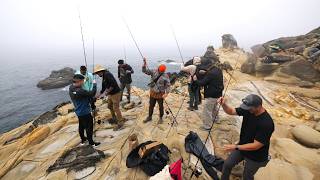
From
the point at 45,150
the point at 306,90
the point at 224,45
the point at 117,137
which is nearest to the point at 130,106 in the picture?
the point at 117,137

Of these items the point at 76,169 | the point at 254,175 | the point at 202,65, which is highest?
the point at 202,65

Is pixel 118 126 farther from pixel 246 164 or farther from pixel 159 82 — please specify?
pixel 246 164

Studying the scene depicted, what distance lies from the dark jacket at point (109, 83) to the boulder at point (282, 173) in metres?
5.26

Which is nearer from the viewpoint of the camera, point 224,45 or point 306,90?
point 306,90

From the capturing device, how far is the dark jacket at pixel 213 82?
6961 millimetres

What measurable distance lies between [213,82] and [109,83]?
367 cm

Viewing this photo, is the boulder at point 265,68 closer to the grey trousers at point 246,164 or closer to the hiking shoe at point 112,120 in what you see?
the hiking shoe at point 112,120

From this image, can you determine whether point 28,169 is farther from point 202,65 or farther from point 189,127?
point 202,65

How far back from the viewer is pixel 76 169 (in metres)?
6.14

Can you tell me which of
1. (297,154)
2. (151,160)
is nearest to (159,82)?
(151,160)

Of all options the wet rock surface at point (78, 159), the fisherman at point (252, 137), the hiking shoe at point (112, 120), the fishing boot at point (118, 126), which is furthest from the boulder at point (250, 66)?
the wet rock surface at point (78, 159)

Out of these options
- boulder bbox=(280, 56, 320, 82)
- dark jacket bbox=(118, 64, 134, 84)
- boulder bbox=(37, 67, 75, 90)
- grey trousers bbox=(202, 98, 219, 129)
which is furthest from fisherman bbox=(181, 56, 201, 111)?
boulder bbox=(37, 67, 75, 90)

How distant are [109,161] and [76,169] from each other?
944mm

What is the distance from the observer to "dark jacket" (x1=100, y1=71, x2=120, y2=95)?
7633 millimetres
